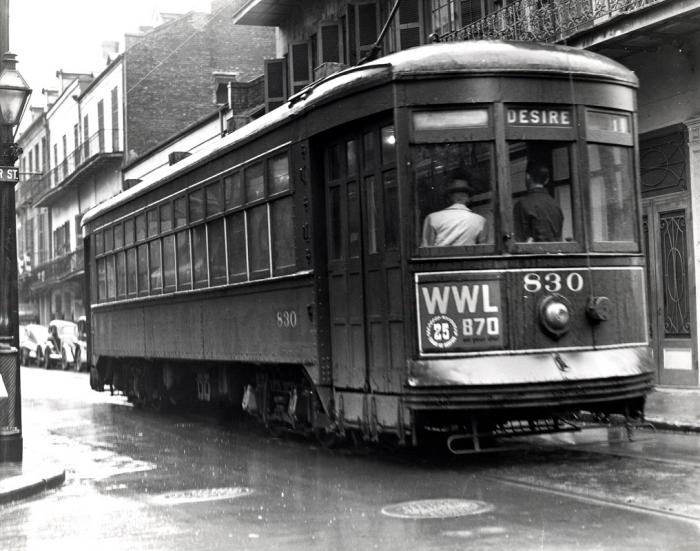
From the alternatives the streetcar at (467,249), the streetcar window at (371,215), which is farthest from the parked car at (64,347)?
the streetcar window at (371,215)

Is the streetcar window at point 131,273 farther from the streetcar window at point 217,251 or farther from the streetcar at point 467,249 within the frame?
the streetcar at point 467,249

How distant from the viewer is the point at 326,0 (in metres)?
24.9

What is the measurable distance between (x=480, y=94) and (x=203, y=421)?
7.72 m

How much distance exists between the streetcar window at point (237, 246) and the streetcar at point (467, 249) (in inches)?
52.9

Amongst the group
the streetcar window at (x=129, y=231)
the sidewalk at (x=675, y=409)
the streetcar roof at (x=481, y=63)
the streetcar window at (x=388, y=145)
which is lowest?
the sidewalk at (x=675, y=409)

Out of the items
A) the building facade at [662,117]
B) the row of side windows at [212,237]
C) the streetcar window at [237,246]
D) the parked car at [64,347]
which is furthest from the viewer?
the parked car at [64,347]

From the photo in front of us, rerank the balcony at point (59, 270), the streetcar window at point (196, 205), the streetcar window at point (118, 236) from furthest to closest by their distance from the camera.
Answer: the balcony at point (59, 270) → the streetcar window at point (118, 236) → the streetcar window at point (196, 205)

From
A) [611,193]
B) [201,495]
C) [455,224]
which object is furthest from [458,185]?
[201,495]

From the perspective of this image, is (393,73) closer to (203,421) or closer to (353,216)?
(353,216)

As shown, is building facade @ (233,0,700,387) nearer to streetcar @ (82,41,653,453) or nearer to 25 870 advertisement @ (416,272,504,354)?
streetcar @ (82,41,653,453)

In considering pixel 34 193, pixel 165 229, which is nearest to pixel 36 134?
pixel 34 193

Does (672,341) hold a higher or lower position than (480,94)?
lower

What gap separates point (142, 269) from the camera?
52.0 ft

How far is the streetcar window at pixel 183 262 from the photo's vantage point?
13.7 m
